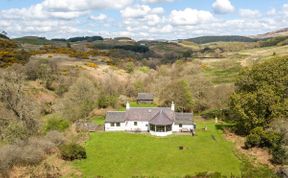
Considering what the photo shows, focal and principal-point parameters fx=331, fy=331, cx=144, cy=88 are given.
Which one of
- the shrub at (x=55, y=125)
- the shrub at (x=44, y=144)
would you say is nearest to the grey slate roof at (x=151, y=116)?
the shrub at (x=55, y=125)

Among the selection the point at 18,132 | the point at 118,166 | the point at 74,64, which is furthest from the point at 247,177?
the point at 74,64

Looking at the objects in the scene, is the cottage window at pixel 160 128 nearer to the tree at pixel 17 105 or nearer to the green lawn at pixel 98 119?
the green lawn at pixel 98 119

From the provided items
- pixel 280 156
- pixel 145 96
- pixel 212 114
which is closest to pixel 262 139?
pixel 280 156

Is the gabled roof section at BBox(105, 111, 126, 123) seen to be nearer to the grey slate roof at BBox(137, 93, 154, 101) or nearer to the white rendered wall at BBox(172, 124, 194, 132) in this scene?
the white rendered wall at BBox(172, 124, 194, 132)

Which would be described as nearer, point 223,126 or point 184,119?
point 184,119

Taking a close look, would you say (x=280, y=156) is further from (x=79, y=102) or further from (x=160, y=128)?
(x=79, y=102)

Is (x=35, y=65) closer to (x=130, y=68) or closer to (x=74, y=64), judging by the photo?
(x=74, y=64)
